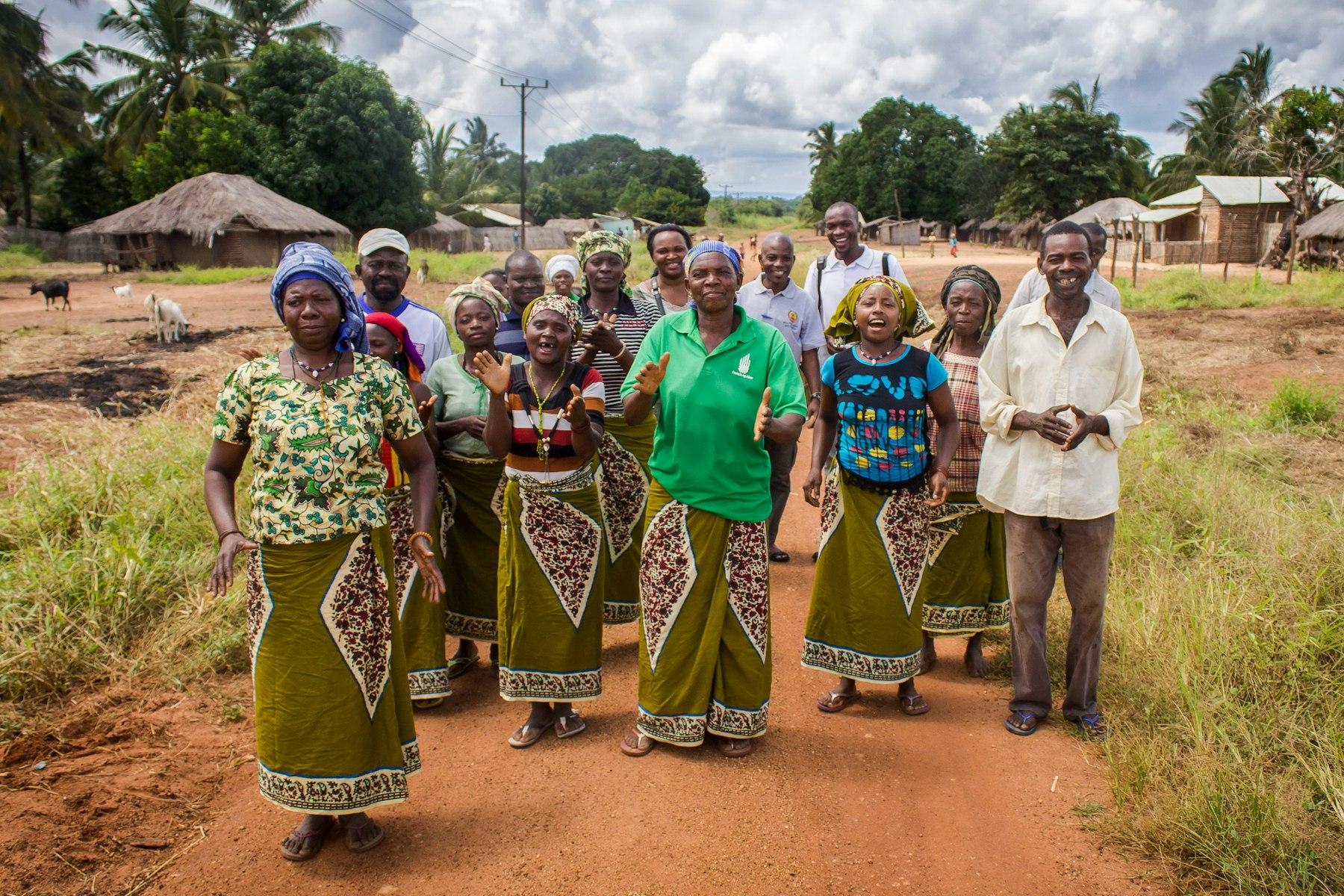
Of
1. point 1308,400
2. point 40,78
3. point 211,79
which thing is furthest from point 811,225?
point 1308,400

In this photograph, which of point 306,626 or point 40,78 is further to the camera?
point 40,78

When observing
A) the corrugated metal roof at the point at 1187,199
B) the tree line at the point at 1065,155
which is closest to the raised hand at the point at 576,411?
the tree line at the point at 1065,155

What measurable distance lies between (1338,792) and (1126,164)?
51.6m

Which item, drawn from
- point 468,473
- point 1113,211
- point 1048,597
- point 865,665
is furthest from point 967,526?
point 1113,211

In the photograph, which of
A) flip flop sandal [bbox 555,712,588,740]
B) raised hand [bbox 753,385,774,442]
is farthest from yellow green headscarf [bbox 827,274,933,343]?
flip flop sandal [bbox 555,712,588,740]

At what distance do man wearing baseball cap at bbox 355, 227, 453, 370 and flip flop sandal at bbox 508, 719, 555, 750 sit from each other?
1.73 metres

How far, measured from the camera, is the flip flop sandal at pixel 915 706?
422 cm

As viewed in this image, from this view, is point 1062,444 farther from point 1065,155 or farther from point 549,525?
point 1065,155

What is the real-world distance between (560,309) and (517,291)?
1.18 meters

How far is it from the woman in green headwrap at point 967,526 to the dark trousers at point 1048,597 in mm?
554

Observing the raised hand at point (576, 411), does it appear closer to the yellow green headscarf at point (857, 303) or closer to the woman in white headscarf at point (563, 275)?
the yellow green headscarf at point (857, 303)

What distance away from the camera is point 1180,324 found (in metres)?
16.0

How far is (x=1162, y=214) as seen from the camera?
109 feet

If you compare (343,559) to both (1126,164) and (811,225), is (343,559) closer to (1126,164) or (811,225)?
(1126,164)
